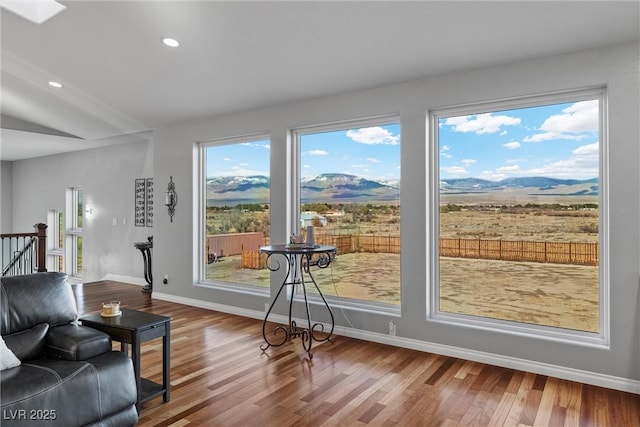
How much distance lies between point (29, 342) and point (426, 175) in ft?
10.6

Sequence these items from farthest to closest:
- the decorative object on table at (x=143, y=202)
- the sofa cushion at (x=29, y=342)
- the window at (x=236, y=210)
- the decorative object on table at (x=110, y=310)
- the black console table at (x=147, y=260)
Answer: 1. the decorative object on table at (x=143, y=202)
2. the black console table at (x=147, y=260)
3. the window at (x=236, y=210)
4. the decorative object on table at (x=110, y=310)
5. the sofa cushion at (x=29, y=342)

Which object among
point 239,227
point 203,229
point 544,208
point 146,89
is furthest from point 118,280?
point 544,208

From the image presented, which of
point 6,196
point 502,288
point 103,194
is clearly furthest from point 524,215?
point 6,196

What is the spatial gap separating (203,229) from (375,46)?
3579mm

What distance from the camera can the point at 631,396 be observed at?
2.87 meters

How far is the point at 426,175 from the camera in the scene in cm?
380

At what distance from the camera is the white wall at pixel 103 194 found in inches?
290

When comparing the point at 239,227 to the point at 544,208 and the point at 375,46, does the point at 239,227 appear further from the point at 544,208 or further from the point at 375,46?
the point at 544,208

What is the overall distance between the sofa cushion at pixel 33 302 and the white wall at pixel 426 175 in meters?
2.47

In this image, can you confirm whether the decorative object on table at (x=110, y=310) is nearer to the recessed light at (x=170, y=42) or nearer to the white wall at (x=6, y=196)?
the recessed light at (x=170, y=42)

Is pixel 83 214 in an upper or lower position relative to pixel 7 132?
lower

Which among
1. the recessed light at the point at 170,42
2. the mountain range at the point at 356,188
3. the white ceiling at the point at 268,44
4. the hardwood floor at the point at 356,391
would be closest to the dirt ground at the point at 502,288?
the hardwood floor at the point at 356,391

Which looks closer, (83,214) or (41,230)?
(41,230)

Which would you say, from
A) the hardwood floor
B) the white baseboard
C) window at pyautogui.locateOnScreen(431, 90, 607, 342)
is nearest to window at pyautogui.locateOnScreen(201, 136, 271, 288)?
the white baseboard
